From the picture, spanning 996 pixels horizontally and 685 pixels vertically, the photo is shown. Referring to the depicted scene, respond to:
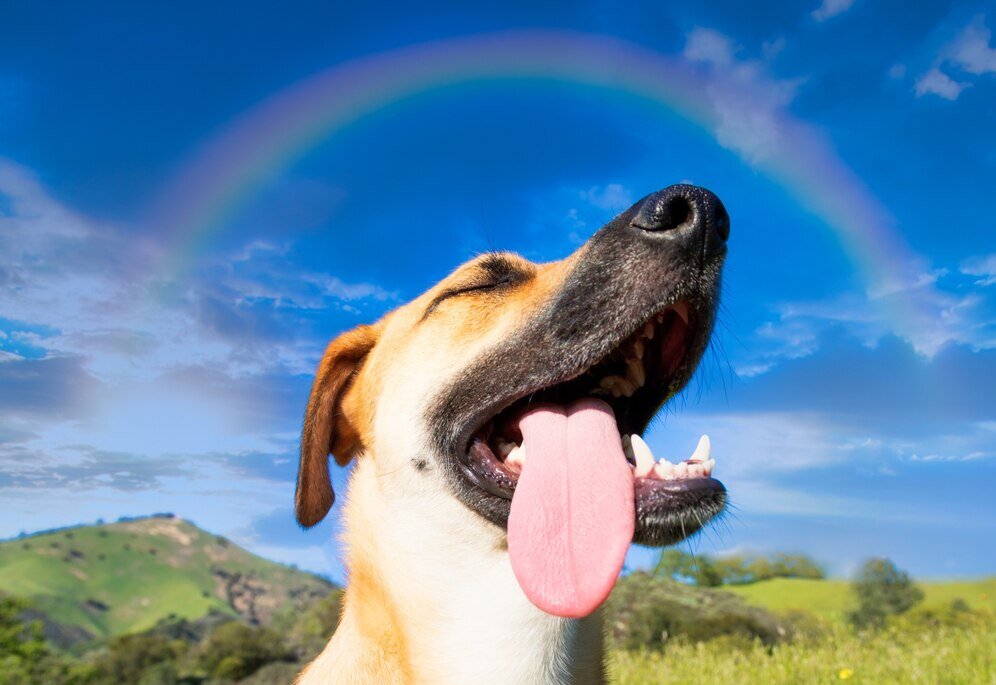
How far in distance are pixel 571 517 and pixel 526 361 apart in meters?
0.70

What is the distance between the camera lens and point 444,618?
3.10 metres

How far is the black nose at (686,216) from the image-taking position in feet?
9.81

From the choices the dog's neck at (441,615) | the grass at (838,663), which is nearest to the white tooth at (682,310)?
the dog's neck at (441,615)

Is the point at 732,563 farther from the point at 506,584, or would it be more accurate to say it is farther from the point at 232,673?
Result: the point at 506,584

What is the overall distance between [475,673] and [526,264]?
6.30ft

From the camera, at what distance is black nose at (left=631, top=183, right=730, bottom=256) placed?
2990 mm

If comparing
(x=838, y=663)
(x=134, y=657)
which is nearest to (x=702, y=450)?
(x=838, y=663)

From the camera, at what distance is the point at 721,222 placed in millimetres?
3080

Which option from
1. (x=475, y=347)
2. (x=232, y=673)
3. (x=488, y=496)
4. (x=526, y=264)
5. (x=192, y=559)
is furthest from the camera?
(x=192, y=559)

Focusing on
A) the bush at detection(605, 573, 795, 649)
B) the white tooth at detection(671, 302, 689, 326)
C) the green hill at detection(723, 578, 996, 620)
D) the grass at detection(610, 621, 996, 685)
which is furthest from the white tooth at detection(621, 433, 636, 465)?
the green hill at detection(723, 578, 996, 620)

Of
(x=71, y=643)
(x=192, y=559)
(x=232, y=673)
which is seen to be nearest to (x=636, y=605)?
(x=232, y=673)

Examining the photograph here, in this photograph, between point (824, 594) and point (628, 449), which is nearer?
point (628, 449)

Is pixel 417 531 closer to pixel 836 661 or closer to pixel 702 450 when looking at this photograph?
pixel 702 450

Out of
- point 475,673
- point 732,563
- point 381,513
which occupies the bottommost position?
point 475,673
